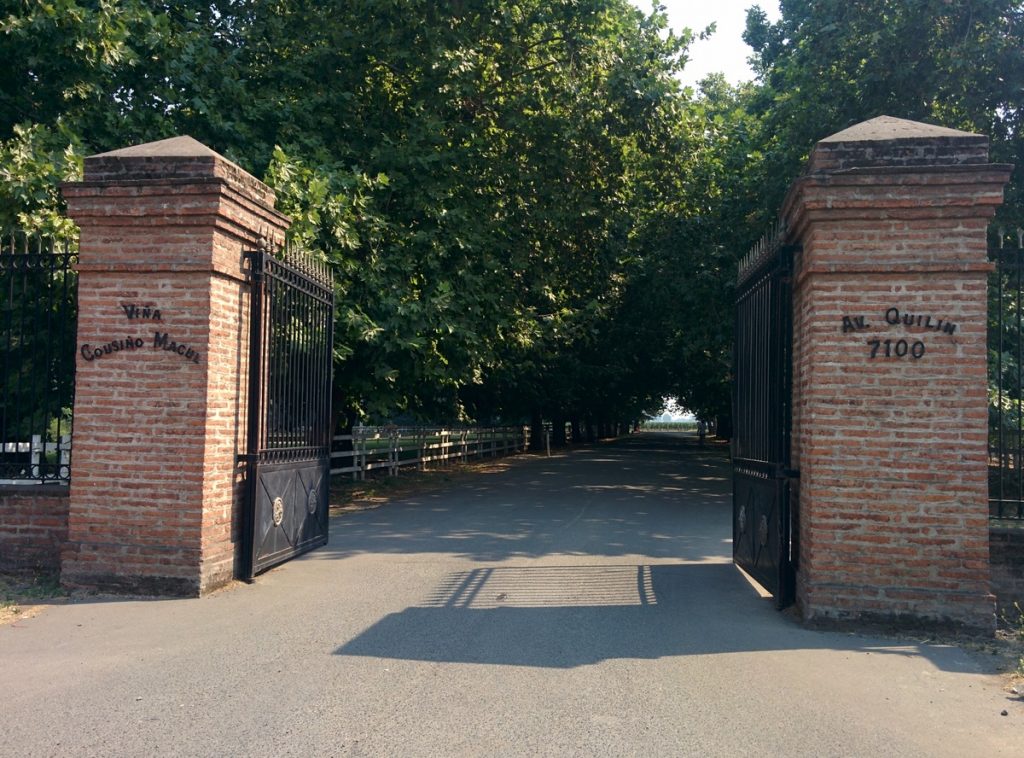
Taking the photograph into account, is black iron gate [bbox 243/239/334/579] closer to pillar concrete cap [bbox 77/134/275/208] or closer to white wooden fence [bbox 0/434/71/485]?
pillar concrete cap [bbox 77/134/275/208]

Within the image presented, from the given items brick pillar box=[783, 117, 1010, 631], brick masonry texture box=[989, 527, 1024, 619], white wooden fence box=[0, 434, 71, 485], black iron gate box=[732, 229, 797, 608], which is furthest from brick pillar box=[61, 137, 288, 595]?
brick masonry texture box=[989, 527, 1024, 619]

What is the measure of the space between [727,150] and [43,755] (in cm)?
1844

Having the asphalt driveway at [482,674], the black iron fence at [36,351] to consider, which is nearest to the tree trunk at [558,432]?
the black iron fence at [36,351]

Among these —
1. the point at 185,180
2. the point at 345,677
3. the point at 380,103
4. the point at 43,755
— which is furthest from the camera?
the point at 380,103

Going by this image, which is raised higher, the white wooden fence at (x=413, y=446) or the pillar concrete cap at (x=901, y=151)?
the pillar concrete cap at (x=901, y=151)

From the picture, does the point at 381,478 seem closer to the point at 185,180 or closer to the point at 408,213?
the point at 408,213

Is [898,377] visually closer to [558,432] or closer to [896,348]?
[896,348]

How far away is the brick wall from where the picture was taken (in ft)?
26.2

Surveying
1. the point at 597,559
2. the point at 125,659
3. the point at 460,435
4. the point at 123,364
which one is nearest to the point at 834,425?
the point at 597,559

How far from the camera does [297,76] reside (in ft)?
46.7

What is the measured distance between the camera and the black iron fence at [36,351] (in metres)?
8.09

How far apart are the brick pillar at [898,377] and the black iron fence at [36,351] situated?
6785 millimetres

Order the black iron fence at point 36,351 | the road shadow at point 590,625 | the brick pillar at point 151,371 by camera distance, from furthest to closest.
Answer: the black iron fence at point 36,351
the brick pillar at point 151,371
the road shadow at point 590,625

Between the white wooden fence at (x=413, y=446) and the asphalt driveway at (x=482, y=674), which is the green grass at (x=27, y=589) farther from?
the white wooden fence at (x=413, y=446)
